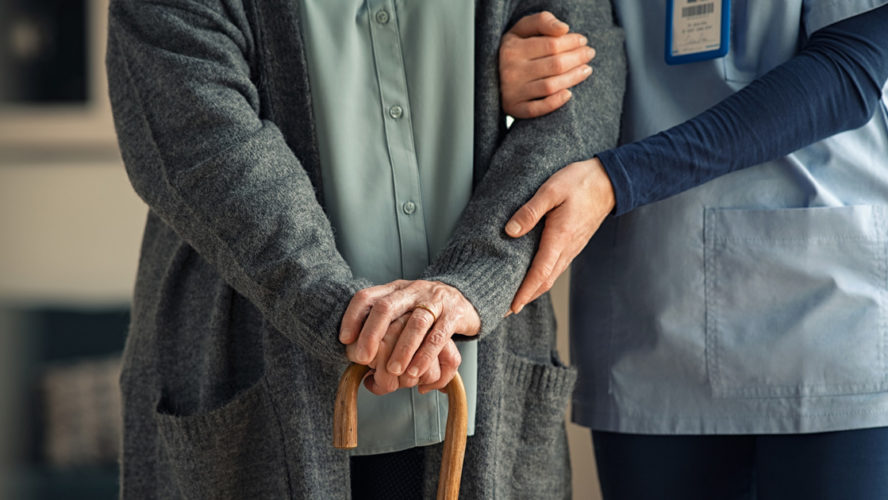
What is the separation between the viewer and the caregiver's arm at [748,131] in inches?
39.4

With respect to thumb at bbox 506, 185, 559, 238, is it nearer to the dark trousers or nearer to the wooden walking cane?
the wooden walking cane

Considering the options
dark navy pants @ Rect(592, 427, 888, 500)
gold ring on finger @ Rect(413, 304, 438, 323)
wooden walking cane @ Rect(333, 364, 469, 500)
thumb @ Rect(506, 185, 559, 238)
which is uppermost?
thumb @ Rect(506, 185, 559, 238)

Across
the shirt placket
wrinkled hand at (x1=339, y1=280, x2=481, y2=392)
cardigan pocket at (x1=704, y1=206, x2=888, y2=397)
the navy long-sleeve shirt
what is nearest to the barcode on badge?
the navy long-sleeve shirt

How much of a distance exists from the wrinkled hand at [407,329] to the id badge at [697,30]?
17.6 inches

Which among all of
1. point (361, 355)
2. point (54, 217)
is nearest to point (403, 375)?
point (361, 355)

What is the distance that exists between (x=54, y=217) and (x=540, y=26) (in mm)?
2393

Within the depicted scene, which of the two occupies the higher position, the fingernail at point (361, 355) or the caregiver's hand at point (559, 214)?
the caregiver's hand at point (559, 214)

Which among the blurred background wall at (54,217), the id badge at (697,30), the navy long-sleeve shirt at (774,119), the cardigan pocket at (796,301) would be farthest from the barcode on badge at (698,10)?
the blurred background wall at (54,217)

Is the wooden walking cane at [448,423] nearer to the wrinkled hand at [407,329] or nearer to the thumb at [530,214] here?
the wrinkled hand at [407,329]

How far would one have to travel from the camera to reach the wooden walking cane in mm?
858

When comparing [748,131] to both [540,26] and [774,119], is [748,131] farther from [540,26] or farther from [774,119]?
[540,26]

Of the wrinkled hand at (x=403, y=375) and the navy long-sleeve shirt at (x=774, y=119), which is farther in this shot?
the navy long-sleeve shirt at (x=774, y=119)

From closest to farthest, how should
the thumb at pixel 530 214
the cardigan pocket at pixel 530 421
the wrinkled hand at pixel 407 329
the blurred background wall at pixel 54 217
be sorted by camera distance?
the wrinkled hand at pixel 407 329
the thumb at pixel 530 214
the cardigan pocket at pixel 530 421
the blurred background wall at pixel 54 217

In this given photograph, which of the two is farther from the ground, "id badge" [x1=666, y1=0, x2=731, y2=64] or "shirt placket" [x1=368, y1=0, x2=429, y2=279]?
"id badge" [x1=666, y1=0, x2=731, y2=64]
